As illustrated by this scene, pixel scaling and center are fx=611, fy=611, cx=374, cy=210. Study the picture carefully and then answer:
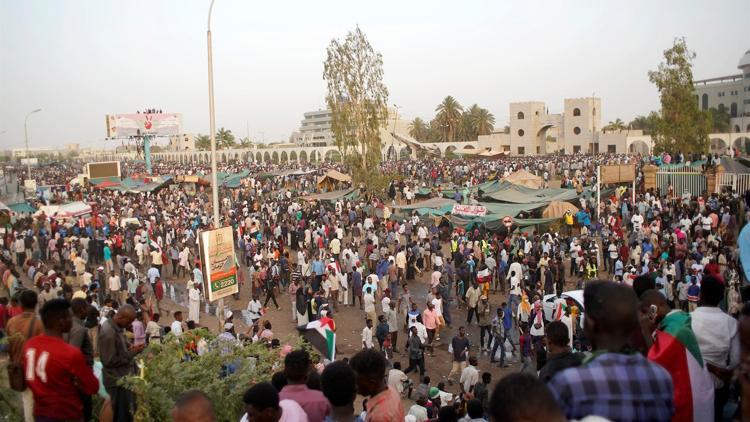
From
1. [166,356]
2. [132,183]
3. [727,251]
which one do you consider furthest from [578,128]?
[166,356]

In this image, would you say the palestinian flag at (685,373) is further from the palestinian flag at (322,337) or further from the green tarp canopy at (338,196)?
the green tarp canopy at (338,196)

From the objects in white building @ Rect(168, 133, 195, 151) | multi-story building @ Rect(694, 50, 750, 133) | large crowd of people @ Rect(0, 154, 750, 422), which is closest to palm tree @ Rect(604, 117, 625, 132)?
multi-story building @ Rect(694, 50, 750, 133)

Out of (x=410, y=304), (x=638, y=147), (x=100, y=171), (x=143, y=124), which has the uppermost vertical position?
(x=143, y=124)

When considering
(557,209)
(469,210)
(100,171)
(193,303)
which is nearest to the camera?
(193,303)

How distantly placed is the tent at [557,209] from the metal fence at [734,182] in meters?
5.19

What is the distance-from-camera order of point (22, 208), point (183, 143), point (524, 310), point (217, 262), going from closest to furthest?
point (217, 262) < point (524, 310) < point (22, 208) < point (183, 143)

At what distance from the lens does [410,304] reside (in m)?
12.8

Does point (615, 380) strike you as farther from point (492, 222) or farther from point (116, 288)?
point (492, 222)

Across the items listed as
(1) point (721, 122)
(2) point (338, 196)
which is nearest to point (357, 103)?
(2) point (338, 196)

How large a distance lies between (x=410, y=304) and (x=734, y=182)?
46.8 feet

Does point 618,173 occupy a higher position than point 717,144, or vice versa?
point 717,144

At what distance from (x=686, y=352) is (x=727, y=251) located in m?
11.2

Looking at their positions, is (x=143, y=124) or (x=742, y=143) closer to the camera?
(x=742, y=143)

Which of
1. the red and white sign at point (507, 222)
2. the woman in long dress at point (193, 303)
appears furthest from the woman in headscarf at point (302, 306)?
the red and white sign at point (507, 222)
